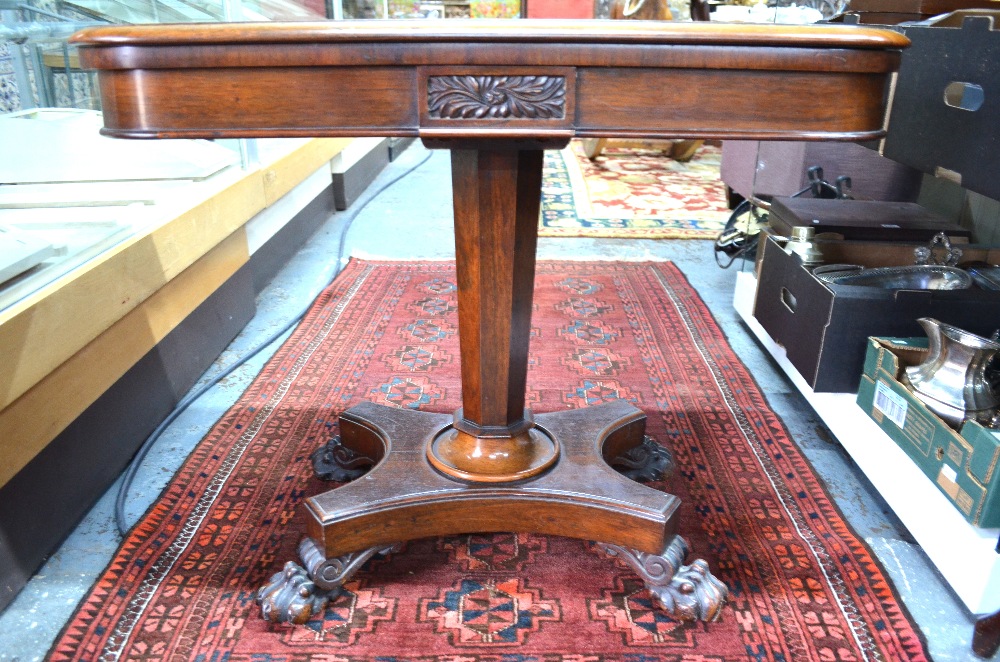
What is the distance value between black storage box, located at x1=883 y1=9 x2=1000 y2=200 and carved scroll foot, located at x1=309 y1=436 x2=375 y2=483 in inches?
46.5

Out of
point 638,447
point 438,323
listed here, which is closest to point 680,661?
point 638,447

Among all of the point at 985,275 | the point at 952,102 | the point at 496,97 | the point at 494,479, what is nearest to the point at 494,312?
the point at 494,479

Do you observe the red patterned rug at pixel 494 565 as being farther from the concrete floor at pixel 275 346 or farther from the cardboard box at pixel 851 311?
the cardboard box at pixel 851 311

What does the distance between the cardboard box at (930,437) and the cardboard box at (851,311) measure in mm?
66

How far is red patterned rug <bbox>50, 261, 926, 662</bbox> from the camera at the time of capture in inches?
44.9

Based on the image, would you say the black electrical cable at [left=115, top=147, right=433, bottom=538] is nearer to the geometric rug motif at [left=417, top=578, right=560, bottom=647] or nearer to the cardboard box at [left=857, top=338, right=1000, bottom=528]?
the geometric rug motif at [left=417, top=578, right=560, bottom=647]

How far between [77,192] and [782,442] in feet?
5.52

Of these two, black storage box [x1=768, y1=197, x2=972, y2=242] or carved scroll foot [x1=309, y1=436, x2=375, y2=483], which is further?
black storage box [x1=768, y1=197, x2=972, y2=242]

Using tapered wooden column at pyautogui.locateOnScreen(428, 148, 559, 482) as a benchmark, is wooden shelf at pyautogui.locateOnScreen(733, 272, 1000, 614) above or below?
below

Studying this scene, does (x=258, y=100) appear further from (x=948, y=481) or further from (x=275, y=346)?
(x=275, y=346)

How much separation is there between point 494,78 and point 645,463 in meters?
0.91

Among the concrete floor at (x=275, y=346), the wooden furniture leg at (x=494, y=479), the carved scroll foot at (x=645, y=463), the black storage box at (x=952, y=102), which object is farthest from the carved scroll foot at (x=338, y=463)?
the black storage box at (x=952, y=102)

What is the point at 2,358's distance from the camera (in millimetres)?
1186

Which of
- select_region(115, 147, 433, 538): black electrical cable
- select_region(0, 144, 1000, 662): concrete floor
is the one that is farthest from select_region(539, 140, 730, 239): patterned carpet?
select_region(115, 147, 433, 538): black electrical cable
